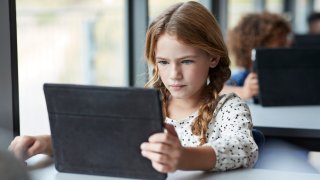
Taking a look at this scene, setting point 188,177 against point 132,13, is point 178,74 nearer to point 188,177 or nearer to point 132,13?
point 188,177

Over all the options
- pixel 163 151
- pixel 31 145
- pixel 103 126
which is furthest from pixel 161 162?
pixel 31 145

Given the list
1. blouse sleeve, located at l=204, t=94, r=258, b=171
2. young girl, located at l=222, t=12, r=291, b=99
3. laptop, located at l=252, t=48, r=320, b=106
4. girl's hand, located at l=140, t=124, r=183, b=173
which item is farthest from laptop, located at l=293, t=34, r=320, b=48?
girl's hand, located at l=140, t=124, r=183, b=173

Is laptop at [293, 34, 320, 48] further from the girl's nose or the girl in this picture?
→ the girl's nose

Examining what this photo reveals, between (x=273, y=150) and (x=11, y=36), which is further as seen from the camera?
(x=273, y=150)

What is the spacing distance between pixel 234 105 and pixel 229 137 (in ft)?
0.56

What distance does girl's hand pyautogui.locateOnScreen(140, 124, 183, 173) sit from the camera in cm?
110

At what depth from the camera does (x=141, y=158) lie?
1.15 m

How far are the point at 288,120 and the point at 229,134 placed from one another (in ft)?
2.32

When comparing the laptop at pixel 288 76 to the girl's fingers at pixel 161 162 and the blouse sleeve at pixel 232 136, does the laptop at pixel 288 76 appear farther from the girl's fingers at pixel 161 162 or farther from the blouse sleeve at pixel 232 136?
the girl's fingers at pixel 161 162

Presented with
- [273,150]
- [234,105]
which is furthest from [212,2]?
[234,105]

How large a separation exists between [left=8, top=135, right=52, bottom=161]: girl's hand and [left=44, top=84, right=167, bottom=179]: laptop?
0.16 metres

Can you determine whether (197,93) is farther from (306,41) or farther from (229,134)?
(306,41)

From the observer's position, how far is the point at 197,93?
1618 mm

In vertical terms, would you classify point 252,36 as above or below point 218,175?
above
